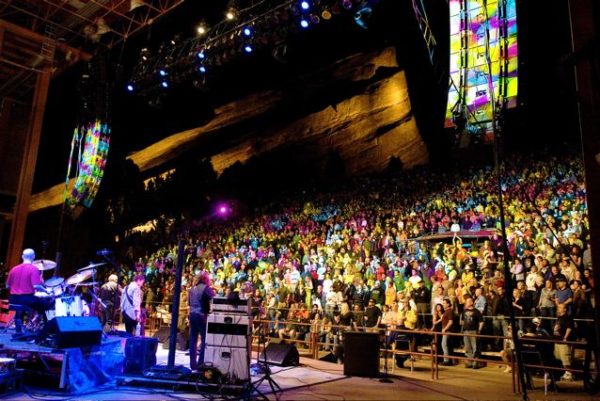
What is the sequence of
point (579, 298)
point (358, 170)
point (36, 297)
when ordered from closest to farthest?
point (36, 297) < point (579, 298) < point (358, 170)

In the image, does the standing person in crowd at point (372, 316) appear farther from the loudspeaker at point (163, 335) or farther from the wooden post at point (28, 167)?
the wooden post at point (28, 167)

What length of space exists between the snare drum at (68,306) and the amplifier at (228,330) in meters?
2.98

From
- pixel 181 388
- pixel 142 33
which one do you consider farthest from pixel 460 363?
pixel 142 33

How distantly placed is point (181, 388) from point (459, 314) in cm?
633

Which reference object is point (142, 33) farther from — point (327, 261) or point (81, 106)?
point (327, 261)

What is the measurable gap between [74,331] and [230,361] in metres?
2.07

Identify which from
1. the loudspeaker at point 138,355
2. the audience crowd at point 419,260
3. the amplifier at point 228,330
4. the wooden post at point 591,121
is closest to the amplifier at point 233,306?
the amplifier at point 228,330

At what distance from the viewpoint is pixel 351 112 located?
25547 mm

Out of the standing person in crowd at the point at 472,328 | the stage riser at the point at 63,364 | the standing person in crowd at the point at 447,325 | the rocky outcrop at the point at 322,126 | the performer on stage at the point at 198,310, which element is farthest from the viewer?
the rocky outcrop at the point at 322,126

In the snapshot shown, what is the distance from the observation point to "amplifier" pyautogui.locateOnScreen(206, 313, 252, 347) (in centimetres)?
627

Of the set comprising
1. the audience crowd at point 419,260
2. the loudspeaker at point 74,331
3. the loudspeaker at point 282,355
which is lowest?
the loudspeaker at point 282,355

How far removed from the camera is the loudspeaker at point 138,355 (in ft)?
22.7

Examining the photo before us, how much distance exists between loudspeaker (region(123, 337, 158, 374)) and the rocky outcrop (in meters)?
18.1

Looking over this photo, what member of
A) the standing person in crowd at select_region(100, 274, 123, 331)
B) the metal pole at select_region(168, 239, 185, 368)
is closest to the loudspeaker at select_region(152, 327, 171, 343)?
the standing person in crowd at select_region(100, 274, 123, 331)
